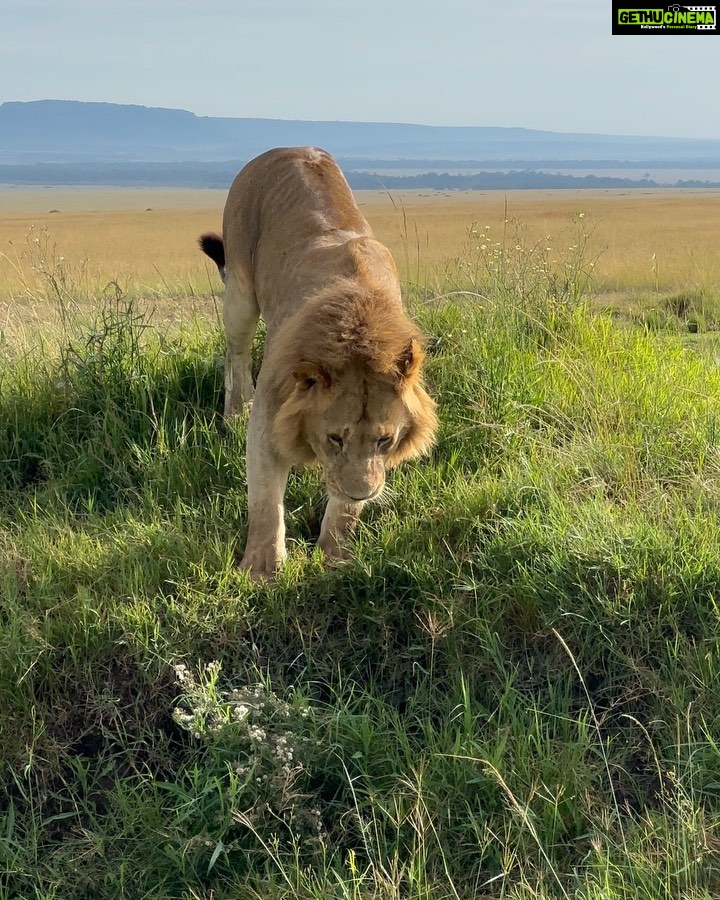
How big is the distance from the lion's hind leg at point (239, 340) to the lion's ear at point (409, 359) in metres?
1.55

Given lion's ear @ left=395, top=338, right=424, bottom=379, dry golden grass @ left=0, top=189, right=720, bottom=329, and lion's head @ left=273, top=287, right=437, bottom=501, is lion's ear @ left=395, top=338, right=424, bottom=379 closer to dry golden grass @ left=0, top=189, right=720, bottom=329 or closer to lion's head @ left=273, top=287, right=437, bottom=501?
lion's head @ left=273, top=287, right=437, bottom=501

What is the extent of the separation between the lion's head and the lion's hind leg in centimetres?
134

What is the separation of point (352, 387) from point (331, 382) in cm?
8

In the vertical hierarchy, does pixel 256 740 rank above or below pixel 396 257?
below

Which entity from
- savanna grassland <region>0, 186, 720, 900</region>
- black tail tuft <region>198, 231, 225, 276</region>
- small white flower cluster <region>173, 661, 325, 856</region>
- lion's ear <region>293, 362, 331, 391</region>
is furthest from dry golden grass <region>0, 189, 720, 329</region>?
small white flower cluster <region>173, 661, 325, 856</region>

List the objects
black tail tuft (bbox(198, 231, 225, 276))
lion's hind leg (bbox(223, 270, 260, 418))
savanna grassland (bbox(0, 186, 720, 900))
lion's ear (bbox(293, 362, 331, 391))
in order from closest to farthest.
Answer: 1. savanna grassland (bbox(0, 186, 720, 900))
2. lion's ear (bbox(293, 362, 331, 391))
3. lion's hind leg (bbox(223, 270, 260, 418))
4. black tail tuft (bbox(198, 231, 225, 276))

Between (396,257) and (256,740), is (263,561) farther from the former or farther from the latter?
(396,257)

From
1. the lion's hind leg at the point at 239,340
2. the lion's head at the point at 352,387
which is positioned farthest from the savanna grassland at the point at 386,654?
the lion's head at the point at 352,387

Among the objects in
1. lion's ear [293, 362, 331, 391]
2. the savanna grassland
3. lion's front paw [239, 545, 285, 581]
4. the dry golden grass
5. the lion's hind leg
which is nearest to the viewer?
the savanna grassland

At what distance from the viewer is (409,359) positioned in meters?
3.44

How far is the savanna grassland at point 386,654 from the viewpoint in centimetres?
270

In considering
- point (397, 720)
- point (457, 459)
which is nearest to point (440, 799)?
point (397, 720)

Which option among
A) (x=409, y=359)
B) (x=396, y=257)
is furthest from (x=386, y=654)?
(x=396, y=257)

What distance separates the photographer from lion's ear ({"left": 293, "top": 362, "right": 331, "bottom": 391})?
3359 millimetres
